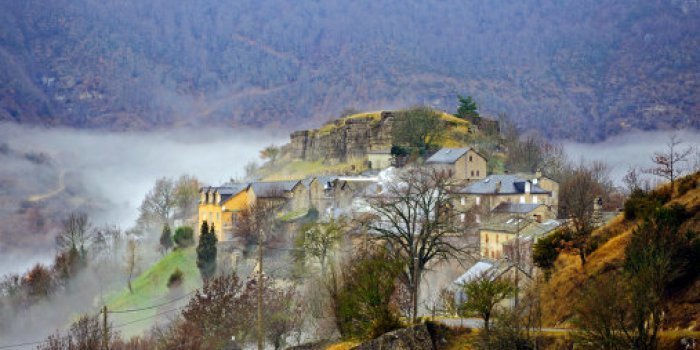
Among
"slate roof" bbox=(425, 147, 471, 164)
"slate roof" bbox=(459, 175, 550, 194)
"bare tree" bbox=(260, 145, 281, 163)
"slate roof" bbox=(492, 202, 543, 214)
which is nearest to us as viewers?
"slate roof" bbox=(492, 202, 543, 214)

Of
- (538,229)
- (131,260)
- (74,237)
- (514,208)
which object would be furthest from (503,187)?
(74,237)

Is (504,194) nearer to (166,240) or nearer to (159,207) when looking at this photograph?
(166,240)

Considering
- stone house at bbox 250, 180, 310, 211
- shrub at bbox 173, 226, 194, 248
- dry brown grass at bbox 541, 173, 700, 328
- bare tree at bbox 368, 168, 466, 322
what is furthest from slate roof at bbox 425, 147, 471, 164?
dry brown grass at bbox 541, 173, 700, 328

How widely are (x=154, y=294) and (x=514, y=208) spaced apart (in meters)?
34.0

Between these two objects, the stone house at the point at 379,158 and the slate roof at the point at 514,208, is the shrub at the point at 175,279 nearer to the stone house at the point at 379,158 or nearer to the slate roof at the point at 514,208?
the slate roof at the point at 514,208

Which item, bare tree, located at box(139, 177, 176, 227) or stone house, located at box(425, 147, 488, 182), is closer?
stone house, located at box(425, 147, 488, 182)

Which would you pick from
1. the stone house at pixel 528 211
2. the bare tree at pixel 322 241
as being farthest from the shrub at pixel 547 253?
the stone house at pixel 528 211

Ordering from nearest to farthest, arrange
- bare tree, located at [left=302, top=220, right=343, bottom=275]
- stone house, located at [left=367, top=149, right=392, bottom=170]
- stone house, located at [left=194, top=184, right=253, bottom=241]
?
bare tree, located at [left=302, top=220, right=343, bottom=275]
stone house, located at [left=194, top=184, right=253, bottom=241]
stone house, located at [left=367, top=149, right=392, bottom=170]

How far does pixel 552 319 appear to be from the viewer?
37.7m

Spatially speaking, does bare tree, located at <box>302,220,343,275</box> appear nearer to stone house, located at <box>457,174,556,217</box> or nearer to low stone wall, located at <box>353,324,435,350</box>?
stone house, located at <box>457,174,556,217</box>

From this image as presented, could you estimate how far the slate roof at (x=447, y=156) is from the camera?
3799 inches

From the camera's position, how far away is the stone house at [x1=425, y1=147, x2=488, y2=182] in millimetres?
95125

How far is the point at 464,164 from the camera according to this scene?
315 feet

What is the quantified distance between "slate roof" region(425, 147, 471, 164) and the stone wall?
18.4 metres
